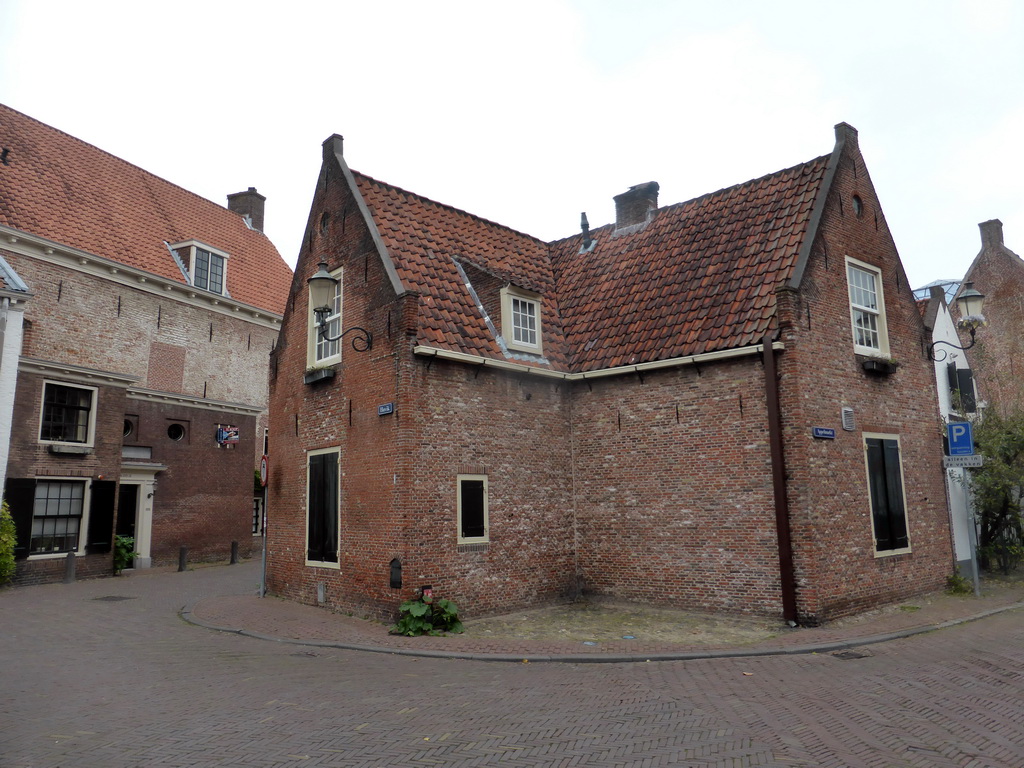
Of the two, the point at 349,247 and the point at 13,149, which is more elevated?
the point at 13,149

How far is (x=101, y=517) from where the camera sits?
19.7m

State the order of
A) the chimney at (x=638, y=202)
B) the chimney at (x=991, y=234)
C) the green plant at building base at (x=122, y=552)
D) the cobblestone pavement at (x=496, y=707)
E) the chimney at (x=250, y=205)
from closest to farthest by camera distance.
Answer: the cobblestone pavement at (x=496, y=707) < the chimney at (x=638, y=202) < the green plant at building base at (x=122, y=552) < the chimney at (x=991, y=234) < the chimney at (x=250, y=205)

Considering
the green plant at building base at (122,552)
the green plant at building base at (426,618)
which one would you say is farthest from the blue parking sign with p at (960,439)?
the green plant at building base at (122,552)

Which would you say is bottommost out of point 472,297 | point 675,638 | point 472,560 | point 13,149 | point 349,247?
point 675,638

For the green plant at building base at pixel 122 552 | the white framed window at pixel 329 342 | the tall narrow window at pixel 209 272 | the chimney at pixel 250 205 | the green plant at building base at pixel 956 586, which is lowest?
the green plant at building base at pixel 956 586

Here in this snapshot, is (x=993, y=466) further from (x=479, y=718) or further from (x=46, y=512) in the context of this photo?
(x=46, y=512)

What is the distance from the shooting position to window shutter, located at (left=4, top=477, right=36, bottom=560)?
1734 centimetres

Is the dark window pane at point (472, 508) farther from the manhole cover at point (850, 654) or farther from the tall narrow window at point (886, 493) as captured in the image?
the tall narrow window at point (886, 493)

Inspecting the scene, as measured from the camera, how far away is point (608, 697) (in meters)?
7.49

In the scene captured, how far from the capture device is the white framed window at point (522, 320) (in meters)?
14.1

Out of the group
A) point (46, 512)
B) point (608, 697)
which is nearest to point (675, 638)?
point (608, 697)

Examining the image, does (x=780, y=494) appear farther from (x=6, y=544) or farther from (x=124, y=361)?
(x=124, y=361)

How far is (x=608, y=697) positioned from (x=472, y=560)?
5.10 m

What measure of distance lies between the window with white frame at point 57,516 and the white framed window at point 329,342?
9.38 meters
